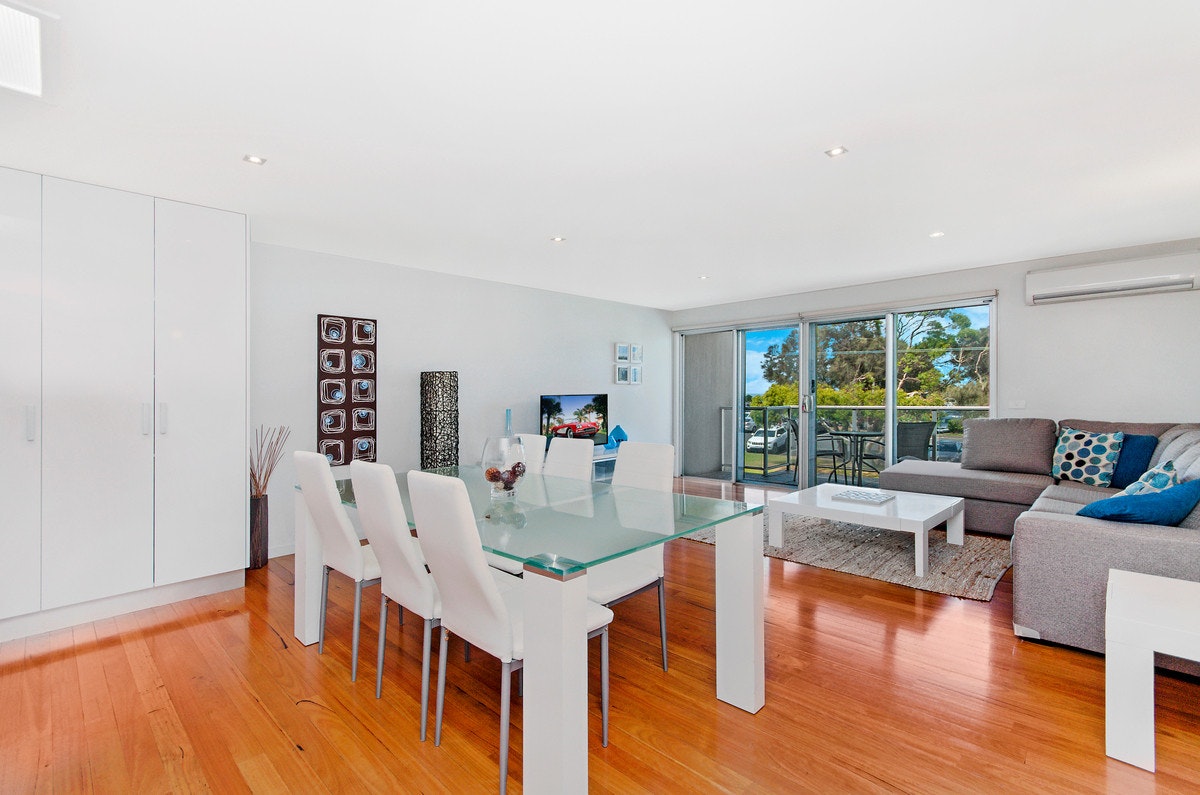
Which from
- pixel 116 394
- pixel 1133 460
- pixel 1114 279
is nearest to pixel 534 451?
pixel 116 394

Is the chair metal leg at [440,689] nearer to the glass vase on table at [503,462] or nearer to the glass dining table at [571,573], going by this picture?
the glass dining table at [571,573]

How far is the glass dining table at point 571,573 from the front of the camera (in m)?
1.55

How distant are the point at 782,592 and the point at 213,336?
3.74 meters

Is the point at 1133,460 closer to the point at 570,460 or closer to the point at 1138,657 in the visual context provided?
the point at 1138,657

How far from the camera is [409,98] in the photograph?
207 centimetres

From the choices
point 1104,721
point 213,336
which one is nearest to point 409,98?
point 213,336

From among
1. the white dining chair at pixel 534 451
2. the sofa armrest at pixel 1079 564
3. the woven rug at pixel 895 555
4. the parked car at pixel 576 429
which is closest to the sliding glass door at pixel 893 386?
the woven rug at pixel 895 555

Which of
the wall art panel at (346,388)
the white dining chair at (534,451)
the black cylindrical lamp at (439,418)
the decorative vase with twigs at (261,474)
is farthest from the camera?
the black cylindrical lamp at (439,418)

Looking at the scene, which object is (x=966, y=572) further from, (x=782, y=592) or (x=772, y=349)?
(x=772, y=349)

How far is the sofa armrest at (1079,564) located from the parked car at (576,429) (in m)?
4.15

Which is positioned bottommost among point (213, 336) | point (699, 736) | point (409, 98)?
point (699, 736)

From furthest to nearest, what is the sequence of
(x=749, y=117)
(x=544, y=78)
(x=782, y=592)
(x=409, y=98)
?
1. (x=782, y=592)
2. (x=749, y=117)
3. (x=409, y=98)
4. (x=544, y=78)

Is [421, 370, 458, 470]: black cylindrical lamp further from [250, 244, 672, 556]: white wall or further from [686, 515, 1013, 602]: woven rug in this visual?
[686, 515, 1013, 602]: woven rug

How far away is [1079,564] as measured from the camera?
2461 millimetres
